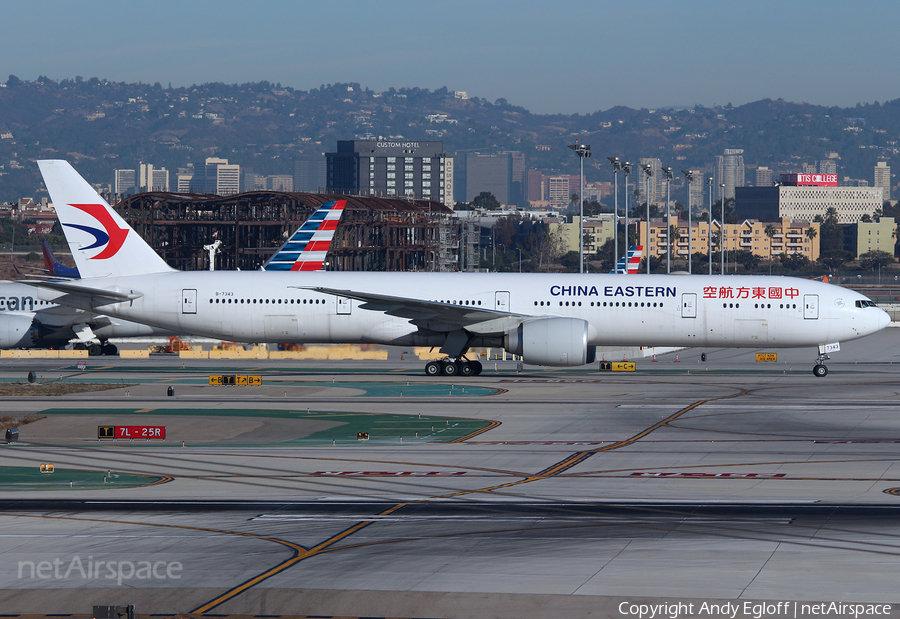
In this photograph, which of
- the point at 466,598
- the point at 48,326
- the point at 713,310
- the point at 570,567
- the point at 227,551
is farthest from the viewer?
the point at 48,326

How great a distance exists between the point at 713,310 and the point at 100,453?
90.6ft

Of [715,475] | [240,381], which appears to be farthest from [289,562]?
[240,381]

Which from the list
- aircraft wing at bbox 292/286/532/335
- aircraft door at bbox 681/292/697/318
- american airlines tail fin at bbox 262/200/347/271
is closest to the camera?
aircraft wing at bbox 292/286/532/335

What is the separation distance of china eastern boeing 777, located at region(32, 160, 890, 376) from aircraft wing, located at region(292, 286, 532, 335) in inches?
2.7

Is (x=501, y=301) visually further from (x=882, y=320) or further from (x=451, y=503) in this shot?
(x=451, y=503)

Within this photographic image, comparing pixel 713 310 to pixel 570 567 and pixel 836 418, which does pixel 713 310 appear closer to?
pixel 836 418

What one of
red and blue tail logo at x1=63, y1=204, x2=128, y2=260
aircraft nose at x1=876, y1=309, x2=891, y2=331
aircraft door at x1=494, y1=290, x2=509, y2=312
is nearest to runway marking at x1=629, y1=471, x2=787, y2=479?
aircraft door at x1=494, y1=290, x2=509, y2=312

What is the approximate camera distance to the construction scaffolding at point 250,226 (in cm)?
11244

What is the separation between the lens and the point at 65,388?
134 feet

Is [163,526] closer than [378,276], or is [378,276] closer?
[163,526]

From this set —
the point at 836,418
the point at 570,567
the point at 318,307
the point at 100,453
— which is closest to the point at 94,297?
the point at 318,307

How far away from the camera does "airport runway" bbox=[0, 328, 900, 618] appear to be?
47.9 ft

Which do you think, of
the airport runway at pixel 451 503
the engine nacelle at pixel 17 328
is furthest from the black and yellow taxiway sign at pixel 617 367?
the engine nacelle at pixel 17 328

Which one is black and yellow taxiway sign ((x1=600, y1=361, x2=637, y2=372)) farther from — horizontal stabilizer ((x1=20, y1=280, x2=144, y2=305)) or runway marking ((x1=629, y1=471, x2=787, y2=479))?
runway marking ((x1=629, y1=471, x2=787, y2=479))
